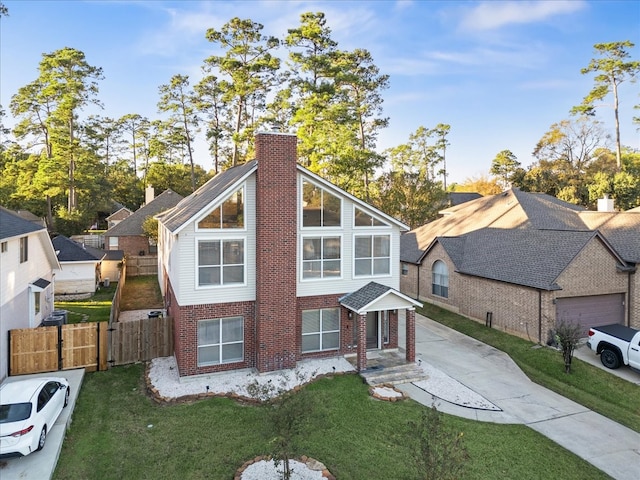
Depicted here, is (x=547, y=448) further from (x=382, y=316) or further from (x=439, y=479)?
(x=382, y=316)

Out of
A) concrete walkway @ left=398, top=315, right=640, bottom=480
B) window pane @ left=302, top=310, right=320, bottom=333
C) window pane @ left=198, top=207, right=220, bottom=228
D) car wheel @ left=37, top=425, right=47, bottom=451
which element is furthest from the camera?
window pane @ left=302, top=310, right=320, bottom=333

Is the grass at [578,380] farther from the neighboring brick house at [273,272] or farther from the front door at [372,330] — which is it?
the front door at [372,330]

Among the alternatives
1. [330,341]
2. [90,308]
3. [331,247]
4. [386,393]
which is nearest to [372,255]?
[331,247]

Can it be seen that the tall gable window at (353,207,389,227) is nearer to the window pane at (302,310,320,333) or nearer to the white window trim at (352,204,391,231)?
the white window trim at (352,204,391,231)

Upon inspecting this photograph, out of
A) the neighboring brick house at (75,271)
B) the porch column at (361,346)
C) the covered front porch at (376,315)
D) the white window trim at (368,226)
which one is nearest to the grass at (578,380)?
the covered front porch at (376,315)

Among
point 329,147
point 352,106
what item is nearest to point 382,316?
point 329,147

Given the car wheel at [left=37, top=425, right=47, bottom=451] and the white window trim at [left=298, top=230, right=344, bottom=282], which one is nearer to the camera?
the car wheel at [left=37, top=425, right=47, bottom=451]

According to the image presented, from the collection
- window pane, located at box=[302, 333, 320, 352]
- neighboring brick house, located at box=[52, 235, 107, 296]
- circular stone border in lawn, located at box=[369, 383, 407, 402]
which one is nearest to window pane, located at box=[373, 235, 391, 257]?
window pane, located at box=[302, 333, 320, 352]

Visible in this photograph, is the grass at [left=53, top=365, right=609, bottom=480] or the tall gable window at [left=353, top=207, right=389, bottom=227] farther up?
the tall gable window at [left=353, top=207, right=389, bottom=227]
